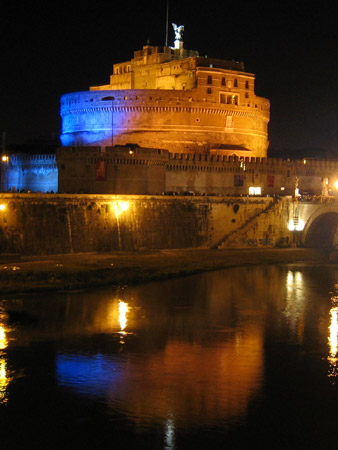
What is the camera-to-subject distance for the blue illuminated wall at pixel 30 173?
4319 centimetres

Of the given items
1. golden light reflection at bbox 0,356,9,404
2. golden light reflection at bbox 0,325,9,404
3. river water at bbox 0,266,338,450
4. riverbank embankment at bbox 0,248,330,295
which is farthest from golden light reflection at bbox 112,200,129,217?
golden light reflection at bbox 0,356,9,404

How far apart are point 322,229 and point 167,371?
28874 millimetres

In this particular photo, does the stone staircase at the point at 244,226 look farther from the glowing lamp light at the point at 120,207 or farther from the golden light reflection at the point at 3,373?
the golden light reflection at the point at 3,373

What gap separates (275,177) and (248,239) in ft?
26.2

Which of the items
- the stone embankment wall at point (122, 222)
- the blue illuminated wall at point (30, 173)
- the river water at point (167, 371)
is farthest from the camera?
the blue illuminated wall at point (30, 173)

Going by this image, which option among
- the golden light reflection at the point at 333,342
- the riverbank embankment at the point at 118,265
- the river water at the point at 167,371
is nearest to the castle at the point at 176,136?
the riverbank embankment at the point at 118,265

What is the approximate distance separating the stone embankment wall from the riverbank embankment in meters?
0.81

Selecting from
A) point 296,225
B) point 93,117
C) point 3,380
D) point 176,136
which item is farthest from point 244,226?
point 3,380

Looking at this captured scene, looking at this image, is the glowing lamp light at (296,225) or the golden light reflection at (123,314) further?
the glowing lamp light at (296,225)

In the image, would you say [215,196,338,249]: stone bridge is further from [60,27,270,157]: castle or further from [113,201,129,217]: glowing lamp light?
[60,27,270,157]: castle

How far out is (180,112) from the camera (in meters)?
50.1

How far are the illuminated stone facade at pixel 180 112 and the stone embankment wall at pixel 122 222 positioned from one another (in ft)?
31.3

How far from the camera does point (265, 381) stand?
17.9 meters

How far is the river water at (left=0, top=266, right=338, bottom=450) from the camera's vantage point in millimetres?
14945
